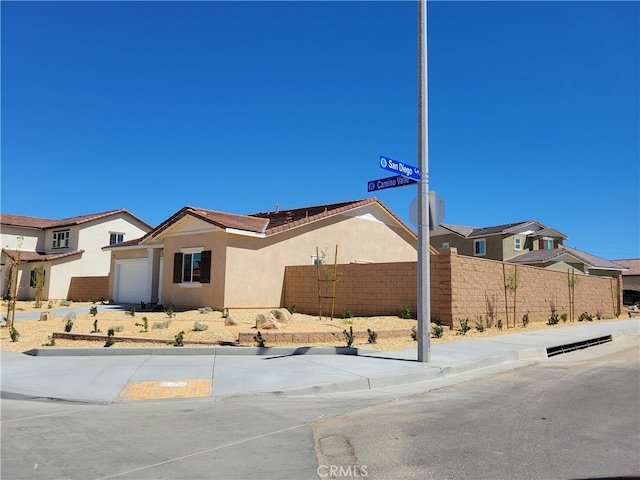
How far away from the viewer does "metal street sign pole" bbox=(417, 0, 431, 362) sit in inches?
445

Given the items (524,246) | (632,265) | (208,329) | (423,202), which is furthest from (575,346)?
(632,265)

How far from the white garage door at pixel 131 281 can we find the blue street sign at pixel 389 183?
18.9 meters

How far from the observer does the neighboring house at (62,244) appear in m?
35.9

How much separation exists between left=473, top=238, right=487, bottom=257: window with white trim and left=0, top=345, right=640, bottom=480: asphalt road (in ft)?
132

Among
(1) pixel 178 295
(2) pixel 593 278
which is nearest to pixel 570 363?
(1) pixel 178 295

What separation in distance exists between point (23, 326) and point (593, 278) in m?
28.9

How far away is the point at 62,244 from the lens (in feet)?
129

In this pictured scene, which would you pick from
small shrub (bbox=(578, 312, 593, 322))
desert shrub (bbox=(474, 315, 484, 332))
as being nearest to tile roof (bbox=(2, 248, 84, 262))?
desert shrub (bbox=(474, 315, 484, 332))

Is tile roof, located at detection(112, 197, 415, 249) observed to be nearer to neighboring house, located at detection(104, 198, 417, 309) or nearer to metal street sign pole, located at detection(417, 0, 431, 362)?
neighboring house, located at detection(104, 198, 417, 309)

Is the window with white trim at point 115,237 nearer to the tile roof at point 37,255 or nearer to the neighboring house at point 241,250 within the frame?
the tile roof at point 37,255

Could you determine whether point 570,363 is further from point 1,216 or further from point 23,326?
point 1,216

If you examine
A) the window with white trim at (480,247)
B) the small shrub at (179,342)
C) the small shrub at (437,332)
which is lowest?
the small shrub at (179,342)

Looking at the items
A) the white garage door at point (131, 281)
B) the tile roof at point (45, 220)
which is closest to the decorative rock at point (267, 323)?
the white garage door at point (131, 281)

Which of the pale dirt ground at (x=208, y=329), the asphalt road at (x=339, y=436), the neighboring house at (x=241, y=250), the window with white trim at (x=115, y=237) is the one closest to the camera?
the asphalt road at (x=339, y=436)
